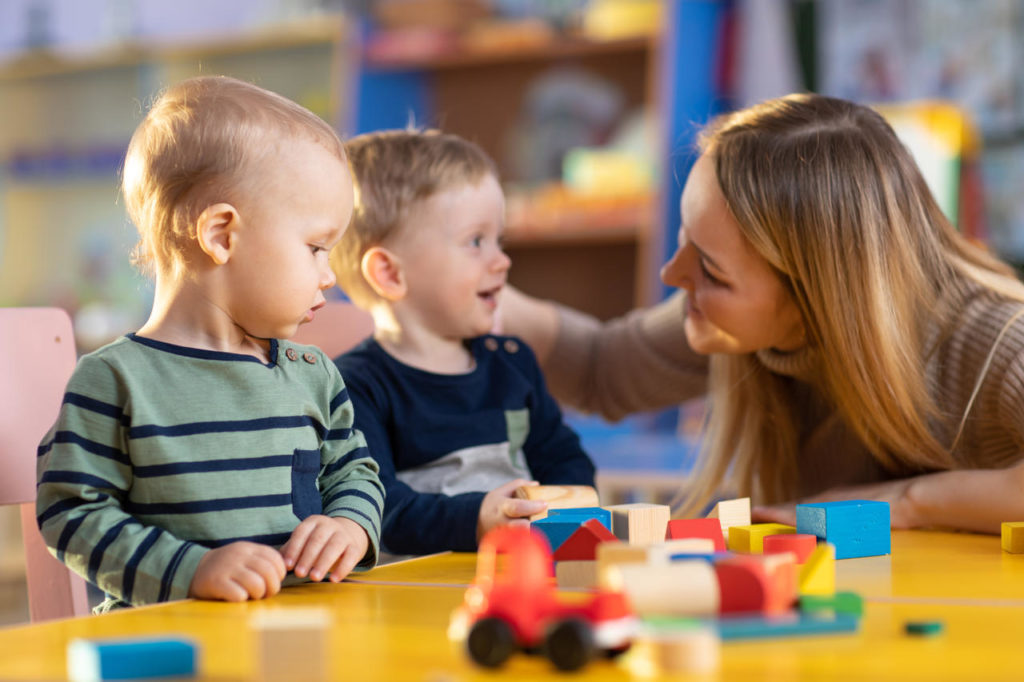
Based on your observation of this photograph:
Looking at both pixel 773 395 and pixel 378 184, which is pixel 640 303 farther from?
pixel 378 184

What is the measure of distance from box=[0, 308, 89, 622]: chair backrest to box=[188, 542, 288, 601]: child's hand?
38 centimetres

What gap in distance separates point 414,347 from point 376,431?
152 mm

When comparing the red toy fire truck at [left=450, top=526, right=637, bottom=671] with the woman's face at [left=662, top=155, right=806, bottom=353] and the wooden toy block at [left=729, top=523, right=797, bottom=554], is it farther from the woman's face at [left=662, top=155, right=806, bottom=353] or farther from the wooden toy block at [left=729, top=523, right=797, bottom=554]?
the woman's face at [left=662, top=155, right=806, bottom=353]

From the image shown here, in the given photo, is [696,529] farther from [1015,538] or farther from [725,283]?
[725,283]

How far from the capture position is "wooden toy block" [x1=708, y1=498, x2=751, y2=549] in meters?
1.05

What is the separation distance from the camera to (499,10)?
A: 351cm

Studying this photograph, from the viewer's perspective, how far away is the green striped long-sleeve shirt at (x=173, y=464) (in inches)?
32.9

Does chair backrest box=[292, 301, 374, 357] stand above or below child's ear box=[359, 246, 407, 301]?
below

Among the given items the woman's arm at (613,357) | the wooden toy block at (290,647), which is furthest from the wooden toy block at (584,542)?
the woman's arm at (613,357)

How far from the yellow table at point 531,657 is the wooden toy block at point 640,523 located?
14 centimetres

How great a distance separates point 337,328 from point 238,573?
65cm

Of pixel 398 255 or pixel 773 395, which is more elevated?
pixel 398 255

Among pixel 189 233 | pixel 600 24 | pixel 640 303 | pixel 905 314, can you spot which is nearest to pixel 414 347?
pixel 189 233

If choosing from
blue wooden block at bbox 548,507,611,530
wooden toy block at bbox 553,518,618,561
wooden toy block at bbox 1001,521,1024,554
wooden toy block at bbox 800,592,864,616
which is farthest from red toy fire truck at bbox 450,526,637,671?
wooden toy block at bbox 1001,521,1024,554
